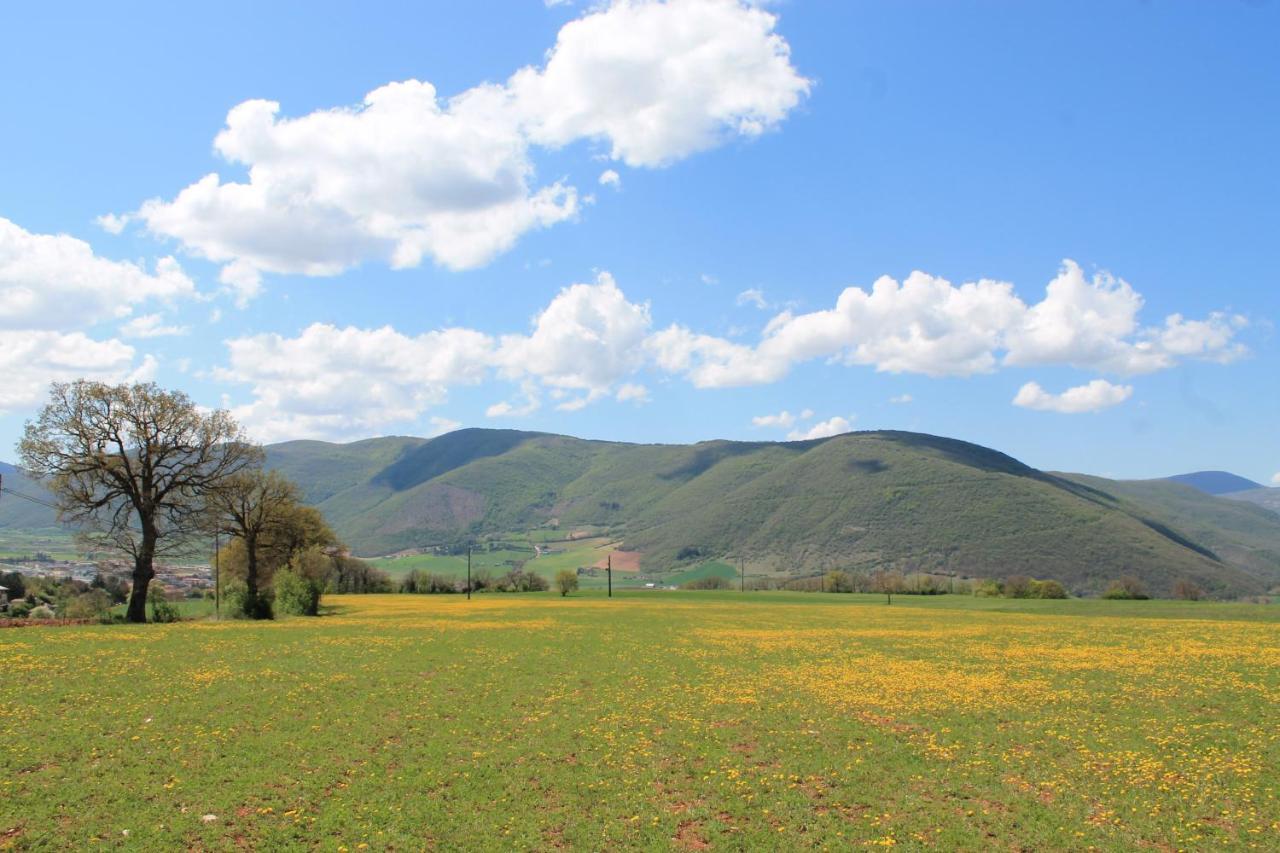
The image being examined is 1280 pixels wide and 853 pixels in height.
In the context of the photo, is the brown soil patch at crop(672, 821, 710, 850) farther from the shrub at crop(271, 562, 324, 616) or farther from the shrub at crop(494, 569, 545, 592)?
the shrub at crop(494, 569, 545, 592)

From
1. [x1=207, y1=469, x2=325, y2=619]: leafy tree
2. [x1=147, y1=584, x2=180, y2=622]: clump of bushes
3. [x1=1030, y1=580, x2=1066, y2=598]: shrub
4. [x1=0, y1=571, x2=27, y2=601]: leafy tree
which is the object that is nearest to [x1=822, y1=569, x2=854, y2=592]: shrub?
[x1=1030, y1=580, x2=1066, y2=598]: shrub

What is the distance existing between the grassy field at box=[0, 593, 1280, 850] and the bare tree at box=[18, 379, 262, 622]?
16.1 meters

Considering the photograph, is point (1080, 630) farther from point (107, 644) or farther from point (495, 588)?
point (495, 588)

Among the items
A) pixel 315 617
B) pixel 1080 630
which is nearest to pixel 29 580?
pixel 315 617

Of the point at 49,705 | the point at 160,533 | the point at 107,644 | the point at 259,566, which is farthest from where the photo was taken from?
the point at 259,566

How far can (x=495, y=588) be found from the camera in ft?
488

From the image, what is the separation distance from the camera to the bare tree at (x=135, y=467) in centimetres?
4947

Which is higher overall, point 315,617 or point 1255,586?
point 315,617

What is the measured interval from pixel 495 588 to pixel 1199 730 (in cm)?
13645

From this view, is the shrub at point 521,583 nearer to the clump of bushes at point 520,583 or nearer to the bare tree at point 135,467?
the clump of bushes at point 520,583

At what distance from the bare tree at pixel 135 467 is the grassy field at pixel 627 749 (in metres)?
16.1

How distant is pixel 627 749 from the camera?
1955 cm

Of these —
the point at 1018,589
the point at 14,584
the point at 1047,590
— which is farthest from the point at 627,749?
the point at 1018,589

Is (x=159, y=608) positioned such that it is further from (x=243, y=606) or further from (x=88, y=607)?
(x=243, y=606)
